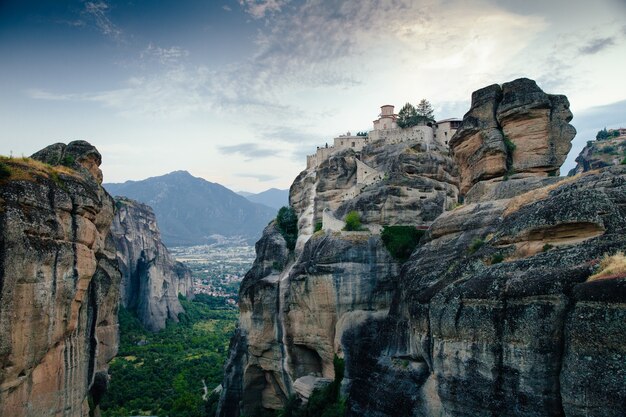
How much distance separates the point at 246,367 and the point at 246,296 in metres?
6.57

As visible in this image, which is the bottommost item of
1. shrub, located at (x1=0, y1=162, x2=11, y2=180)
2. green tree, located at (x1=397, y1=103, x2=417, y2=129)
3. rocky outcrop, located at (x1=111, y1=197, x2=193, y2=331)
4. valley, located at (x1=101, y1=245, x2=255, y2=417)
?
valley, located at (x1=101, y1=245, x2=255, y2=417)

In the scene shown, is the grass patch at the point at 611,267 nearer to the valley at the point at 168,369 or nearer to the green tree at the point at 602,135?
the valley at the point at 168,369

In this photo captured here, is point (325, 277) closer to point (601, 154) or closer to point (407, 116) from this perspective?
point (407, 116)

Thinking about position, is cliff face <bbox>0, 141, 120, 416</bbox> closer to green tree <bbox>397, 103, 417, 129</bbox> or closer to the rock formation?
the rock formation

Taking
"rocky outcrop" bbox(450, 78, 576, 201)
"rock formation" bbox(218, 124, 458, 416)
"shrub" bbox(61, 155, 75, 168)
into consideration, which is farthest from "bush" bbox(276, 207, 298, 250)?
"shrub" bbox(61, 155, 75, 168)

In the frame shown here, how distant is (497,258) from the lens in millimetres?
19797

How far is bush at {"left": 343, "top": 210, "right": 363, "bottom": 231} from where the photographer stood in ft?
131

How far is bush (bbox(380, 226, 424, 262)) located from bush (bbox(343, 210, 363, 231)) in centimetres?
275

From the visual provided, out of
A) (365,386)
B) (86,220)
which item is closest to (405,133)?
(365,386)

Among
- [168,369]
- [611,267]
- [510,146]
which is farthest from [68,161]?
[168,369]

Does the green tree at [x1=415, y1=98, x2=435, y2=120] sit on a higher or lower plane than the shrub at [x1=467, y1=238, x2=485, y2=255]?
higher

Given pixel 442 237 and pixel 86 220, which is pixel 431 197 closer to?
pixel 442 237

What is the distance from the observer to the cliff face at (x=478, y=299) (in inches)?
585

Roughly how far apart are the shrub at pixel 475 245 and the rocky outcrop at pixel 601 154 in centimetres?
7503
